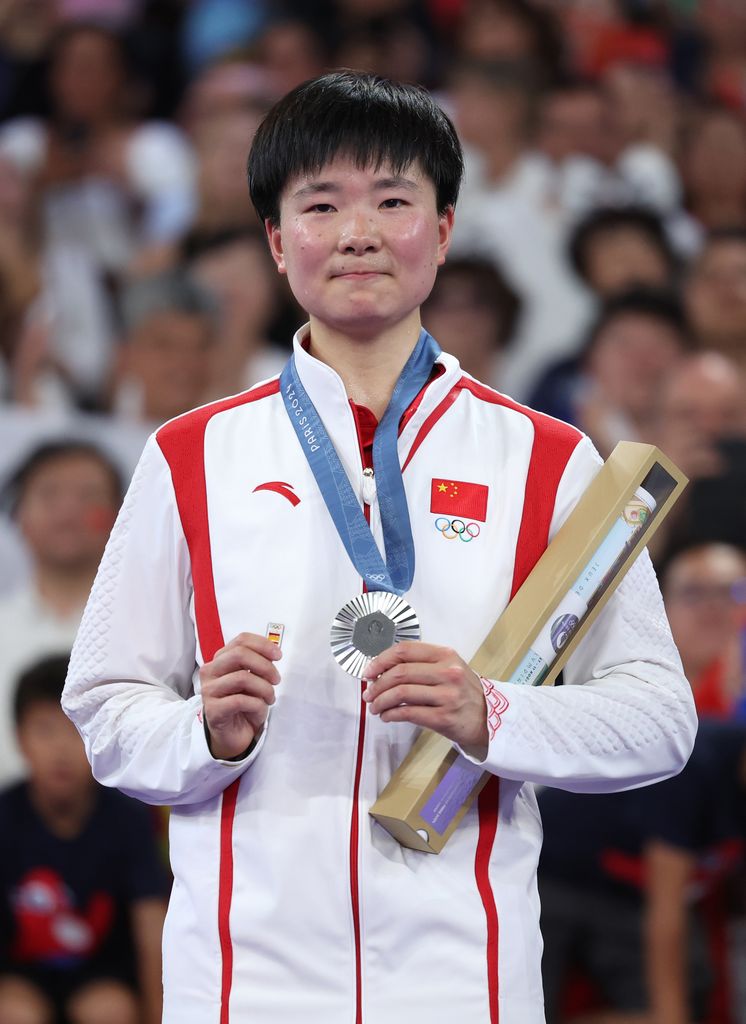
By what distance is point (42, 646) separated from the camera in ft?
15.9

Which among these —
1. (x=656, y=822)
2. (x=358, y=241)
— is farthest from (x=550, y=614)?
(x=656, y=822)

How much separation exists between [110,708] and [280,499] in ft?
1.16

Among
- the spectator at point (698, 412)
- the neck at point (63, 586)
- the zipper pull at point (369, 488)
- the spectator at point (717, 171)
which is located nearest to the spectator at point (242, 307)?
the neck at point (63, 586)

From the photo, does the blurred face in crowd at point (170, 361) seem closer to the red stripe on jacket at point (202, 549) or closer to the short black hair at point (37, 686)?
the short black hair at point (37, 686)

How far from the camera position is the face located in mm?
1987

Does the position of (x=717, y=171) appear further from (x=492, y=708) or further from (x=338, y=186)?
(x=492, y=708)

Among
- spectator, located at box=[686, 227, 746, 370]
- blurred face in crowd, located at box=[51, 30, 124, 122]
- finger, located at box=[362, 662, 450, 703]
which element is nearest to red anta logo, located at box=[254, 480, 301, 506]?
finger, located at box=[362, 662, 450, 703]

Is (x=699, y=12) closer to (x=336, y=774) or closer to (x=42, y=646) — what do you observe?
(x=42, y=646)

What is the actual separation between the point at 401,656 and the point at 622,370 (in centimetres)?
395

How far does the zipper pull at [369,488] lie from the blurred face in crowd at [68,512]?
3.09 m

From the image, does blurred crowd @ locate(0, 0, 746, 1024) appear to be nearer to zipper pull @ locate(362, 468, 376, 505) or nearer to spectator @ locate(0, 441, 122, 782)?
spectator @ locate(0, 441, 122, 782)

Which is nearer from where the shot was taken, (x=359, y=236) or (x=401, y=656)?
(x=401, y=656)

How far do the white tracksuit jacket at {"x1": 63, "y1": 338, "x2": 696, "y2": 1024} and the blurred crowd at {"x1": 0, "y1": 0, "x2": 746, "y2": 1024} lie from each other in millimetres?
2422

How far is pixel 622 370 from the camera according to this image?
551 cm
